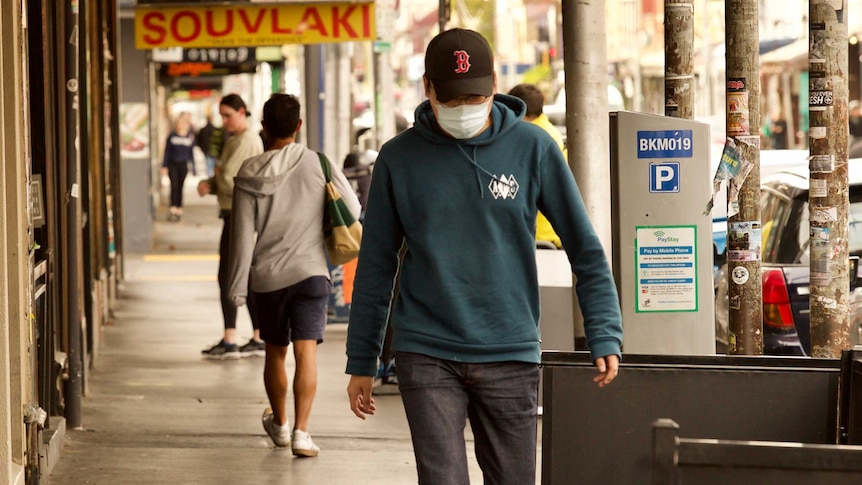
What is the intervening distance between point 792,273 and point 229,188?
4.31 metres

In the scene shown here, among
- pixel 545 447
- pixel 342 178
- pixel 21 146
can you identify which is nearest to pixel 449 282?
pixel 545 447

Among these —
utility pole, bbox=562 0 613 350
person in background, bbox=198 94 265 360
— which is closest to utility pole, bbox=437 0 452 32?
person in background, bbox=198 94 265 360

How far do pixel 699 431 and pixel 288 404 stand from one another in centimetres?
548

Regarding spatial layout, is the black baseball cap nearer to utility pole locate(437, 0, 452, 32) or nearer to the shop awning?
utility pole locate(437, 0, 452, 32)

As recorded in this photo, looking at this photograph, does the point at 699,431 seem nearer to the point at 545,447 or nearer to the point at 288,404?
the point at 545,447

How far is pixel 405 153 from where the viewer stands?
410 centimetres

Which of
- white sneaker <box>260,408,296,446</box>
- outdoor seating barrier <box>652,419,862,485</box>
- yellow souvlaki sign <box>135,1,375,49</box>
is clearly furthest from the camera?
yellow souvlaki sign <box>135,1,375,49</box>

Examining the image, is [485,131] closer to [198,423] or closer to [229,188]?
[198,423]

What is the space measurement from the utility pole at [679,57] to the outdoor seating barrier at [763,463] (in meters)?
4.18

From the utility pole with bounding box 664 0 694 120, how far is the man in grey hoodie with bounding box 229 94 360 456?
5.62 feet

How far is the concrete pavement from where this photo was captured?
718cm

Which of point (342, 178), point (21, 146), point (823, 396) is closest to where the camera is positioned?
point (823, 396)

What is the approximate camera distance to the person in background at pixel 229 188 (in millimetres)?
10914

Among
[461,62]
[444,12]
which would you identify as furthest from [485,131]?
[444,12]
